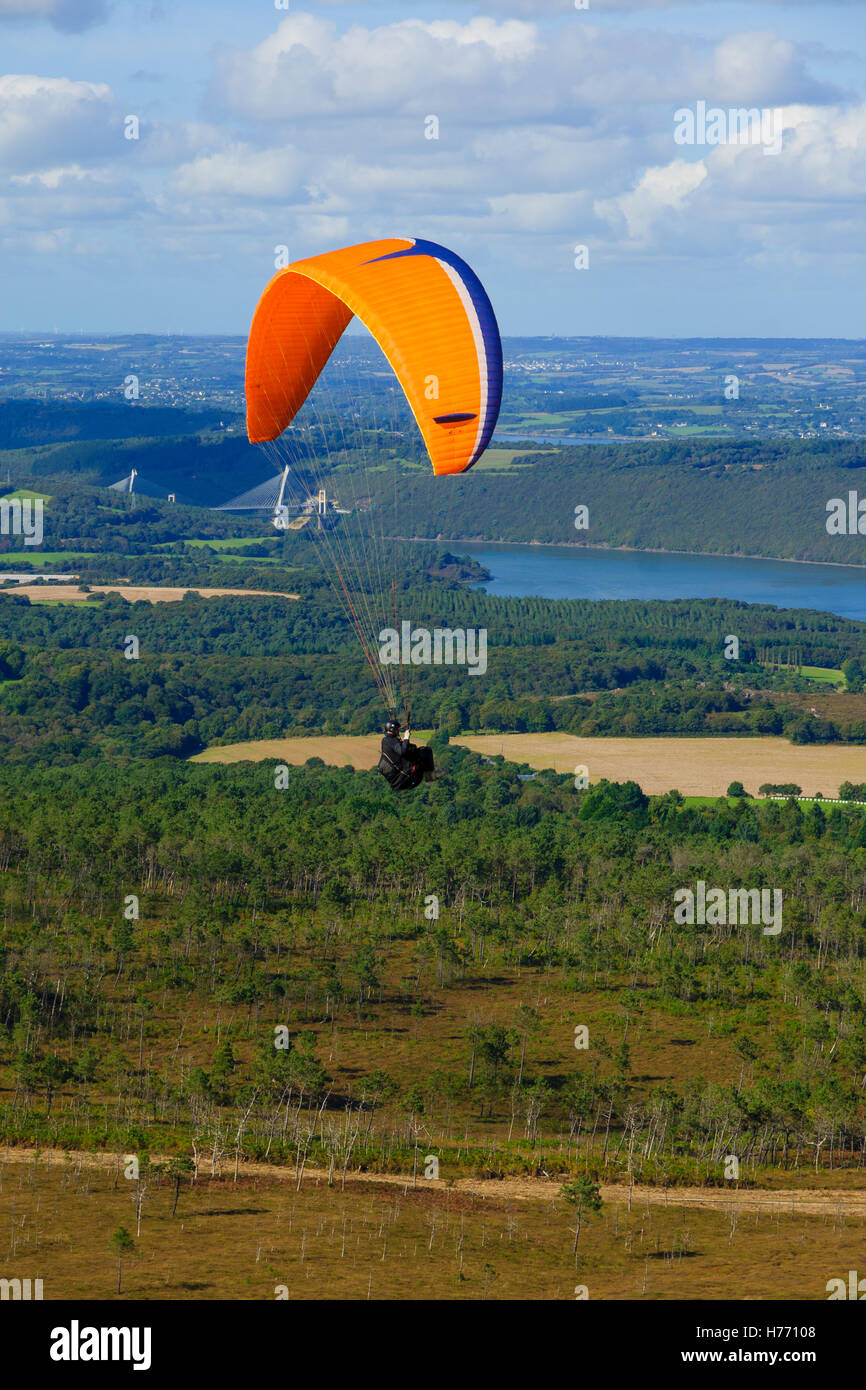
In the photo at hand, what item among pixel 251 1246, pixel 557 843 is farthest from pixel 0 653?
pixel 251 1246

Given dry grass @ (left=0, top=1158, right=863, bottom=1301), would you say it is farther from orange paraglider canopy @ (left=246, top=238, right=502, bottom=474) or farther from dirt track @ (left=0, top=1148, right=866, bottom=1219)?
orange paraglider canopy @ (left=246, top=238, right=502, bottom=474)

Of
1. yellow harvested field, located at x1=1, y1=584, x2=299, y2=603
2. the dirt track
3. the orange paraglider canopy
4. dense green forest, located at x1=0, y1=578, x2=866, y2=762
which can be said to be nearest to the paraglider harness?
the orange paraglider canopy

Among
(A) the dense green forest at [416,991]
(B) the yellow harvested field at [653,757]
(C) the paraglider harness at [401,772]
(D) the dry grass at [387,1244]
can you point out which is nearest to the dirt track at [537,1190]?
(D) the dry grass at [387,1244]

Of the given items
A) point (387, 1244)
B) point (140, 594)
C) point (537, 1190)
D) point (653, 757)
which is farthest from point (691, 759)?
point (140, 594)

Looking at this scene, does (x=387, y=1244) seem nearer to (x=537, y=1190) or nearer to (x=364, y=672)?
(x=537, y=1190)

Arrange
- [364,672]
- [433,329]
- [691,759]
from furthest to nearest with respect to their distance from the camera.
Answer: [364,672]
[691,759]
[433,329]

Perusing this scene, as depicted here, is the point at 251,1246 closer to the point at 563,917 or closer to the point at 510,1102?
the point at 510,1102

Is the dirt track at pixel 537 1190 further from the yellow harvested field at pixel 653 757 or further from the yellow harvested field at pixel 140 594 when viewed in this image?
the yellow harvested field at pixel 140 594
